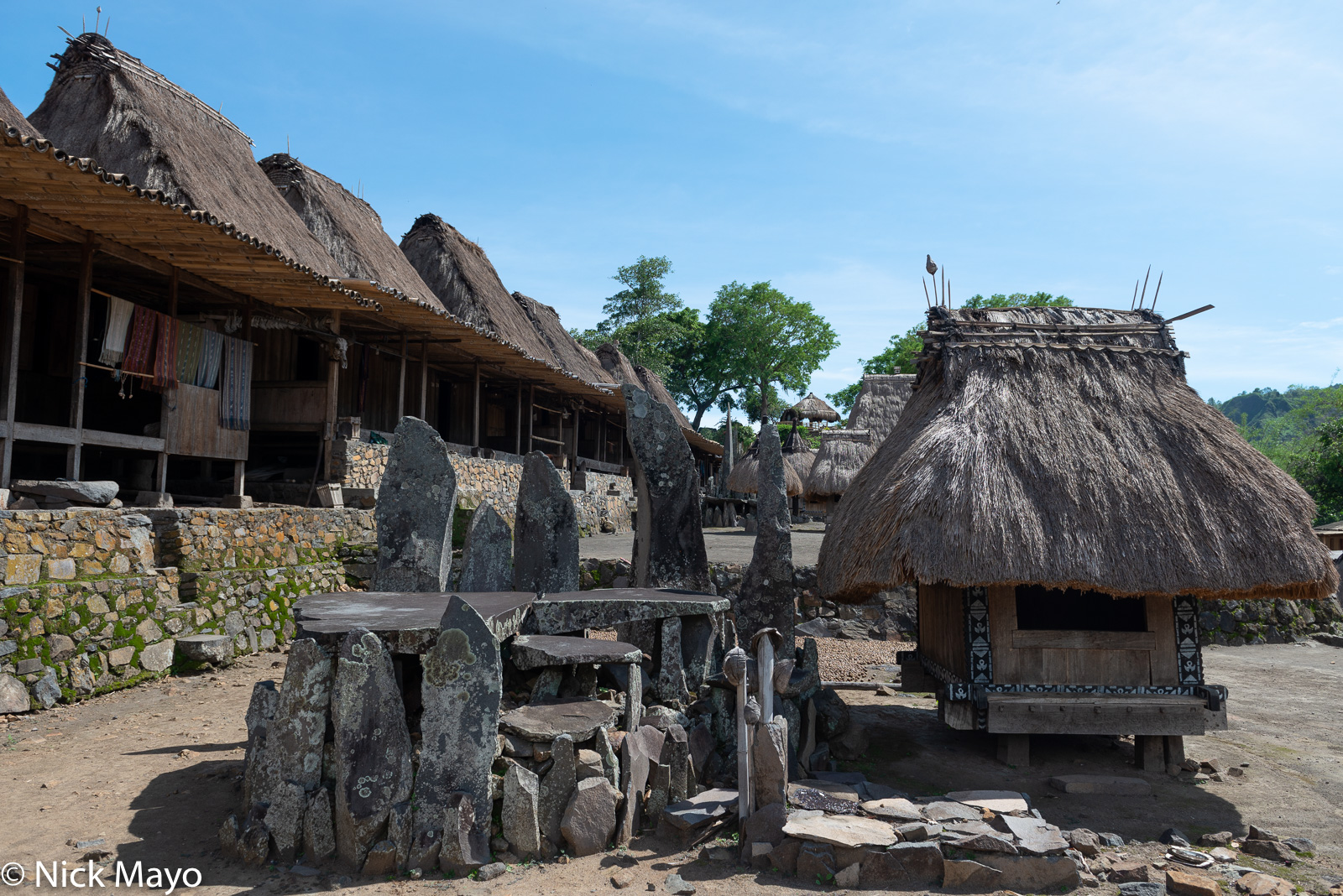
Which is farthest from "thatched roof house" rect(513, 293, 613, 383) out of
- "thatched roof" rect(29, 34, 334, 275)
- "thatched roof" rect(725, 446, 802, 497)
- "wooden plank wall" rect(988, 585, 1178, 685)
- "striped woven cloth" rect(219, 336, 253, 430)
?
"wooden plank wall" rect(988, 585, 1178, 685)

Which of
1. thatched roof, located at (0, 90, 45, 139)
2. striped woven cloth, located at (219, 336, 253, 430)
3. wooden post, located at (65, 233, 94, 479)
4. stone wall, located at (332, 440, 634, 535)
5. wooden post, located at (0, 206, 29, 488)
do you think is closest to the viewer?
wooden post, located at (0, 206, 29, 488)

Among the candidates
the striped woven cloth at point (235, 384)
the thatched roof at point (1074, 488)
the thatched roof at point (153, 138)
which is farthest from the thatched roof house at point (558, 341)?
the thatched roof at point (1074, 488)

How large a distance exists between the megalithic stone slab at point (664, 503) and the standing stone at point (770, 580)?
0.47 meters

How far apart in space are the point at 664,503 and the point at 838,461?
12.9m

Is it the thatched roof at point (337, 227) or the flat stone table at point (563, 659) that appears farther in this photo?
the thatched roof at point (337, 227)

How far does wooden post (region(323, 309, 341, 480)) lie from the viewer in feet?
38.6

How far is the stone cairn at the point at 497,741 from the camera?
14.1ft

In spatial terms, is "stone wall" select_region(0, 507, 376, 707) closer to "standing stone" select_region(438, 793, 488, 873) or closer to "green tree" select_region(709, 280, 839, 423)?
"standing stone" select_region(438, 793, 488, 873)

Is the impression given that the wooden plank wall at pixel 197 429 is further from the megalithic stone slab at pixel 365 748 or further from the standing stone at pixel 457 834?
the standing stone at pixel 457 834

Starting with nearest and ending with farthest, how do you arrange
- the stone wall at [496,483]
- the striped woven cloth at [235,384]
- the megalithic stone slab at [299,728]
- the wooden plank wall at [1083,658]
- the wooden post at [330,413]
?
the megalithic stone slab at [299,728], the wooden plank wall at [1083,658], the striped woven cloth at [235,384], the wooden post at [330,413], the stone wall at [496,483]

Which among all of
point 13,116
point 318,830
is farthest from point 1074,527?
point 13,116

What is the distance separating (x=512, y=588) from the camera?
7.06m

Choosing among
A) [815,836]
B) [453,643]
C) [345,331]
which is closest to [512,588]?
[453,643]

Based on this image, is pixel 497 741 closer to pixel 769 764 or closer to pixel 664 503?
pixel 769 764
